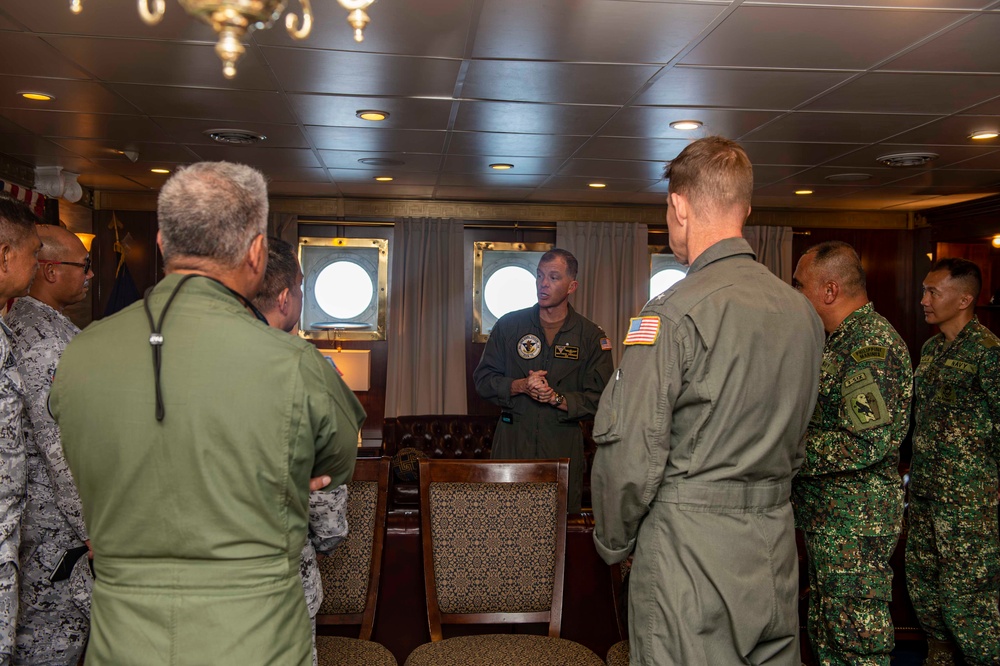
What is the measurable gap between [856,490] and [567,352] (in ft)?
6.16

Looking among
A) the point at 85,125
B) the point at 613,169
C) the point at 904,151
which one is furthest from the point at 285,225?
the point at 904,151

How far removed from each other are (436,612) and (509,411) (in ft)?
5.72

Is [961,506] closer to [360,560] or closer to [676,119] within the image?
[676,119]

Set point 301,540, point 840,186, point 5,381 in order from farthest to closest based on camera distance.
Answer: point 840,186 < point 5,381 < point 301,540

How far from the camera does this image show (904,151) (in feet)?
16.1

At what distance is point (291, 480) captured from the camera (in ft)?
4.43

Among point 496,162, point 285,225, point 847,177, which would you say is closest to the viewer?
point 496,162

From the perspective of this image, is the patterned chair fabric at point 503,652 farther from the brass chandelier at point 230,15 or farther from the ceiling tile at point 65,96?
the ceiling tile at point 65,96

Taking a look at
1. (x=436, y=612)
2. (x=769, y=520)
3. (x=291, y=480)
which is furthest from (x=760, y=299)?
(x=436, y=612)

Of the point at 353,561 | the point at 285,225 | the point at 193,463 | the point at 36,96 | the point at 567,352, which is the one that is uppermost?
the point at 36,96

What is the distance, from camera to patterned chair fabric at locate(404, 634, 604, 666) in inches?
91.4

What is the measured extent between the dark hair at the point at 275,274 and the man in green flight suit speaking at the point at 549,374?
7.09 feet

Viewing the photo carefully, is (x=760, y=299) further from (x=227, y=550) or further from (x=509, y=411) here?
(x=509, y=411)

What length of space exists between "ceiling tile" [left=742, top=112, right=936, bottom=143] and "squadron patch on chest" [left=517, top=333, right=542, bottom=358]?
1.68 m
